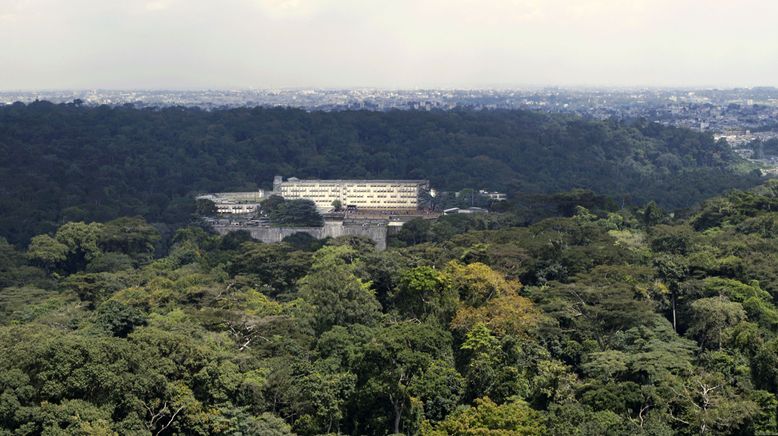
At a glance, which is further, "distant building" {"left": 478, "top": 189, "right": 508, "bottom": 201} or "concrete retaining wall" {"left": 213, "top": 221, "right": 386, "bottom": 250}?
"distant building" {"left": 478, "top": 189, "right": 508, "bottom": 201}

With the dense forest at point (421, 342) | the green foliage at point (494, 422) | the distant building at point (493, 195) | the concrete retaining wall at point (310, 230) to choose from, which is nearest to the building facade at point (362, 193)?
the distant building at point (493, 195)

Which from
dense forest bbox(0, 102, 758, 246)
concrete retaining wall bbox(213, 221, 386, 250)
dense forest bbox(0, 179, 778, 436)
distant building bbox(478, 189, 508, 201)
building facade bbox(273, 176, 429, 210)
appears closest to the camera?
dense forest bbox(0, 179, 778, 436)

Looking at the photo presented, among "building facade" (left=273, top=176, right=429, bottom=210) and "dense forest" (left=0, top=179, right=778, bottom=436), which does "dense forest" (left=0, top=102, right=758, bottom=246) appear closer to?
"building facade" (left=273, top=176, right=429, bottom=210)

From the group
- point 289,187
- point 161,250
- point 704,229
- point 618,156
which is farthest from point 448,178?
point 704,229

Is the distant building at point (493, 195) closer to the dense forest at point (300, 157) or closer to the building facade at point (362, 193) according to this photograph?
the dense forest at point (300, 157)

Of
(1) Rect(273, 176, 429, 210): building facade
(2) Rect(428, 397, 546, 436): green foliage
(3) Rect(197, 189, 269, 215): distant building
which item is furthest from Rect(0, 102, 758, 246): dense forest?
(2) Rect(428, 397, 546, 436): green foliage

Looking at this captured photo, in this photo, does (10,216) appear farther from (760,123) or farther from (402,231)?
(760,123)

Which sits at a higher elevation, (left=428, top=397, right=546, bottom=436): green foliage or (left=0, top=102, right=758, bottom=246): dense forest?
(left=428, top=397, right=546, bottom=436): green foliage
